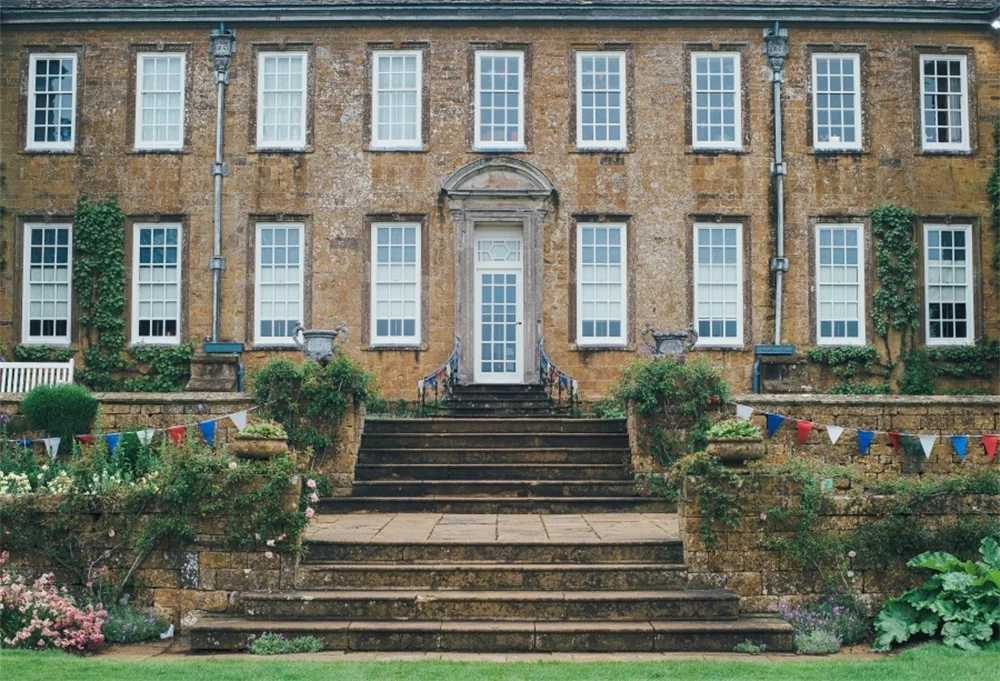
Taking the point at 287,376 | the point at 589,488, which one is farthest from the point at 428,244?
the point at 589,488

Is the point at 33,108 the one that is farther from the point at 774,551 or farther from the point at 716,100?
the point at 774,551

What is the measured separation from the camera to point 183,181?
21.1 m

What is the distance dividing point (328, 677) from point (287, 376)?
7125 millimetres

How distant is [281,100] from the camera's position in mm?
21188

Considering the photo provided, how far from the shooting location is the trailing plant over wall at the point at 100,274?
20.8 metres

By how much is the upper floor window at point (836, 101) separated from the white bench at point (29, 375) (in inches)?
513

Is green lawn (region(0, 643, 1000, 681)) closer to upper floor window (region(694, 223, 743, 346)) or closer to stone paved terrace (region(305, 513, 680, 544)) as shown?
stone paved terrace (region(305, 513, 680, 544))

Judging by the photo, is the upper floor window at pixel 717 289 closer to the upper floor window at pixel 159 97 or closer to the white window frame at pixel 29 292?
the upper floor window at pixel 159 97

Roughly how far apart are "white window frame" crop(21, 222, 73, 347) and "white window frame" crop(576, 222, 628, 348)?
8.65 m

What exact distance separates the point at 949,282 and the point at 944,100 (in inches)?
126

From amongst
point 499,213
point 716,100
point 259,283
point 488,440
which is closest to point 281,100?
point 259,283

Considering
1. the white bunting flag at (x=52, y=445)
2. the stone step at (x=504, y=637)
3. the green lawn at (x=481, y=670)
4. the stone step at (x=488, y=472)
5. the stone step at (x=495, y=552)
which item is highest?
the white bunting flag at (x=52, y=445)

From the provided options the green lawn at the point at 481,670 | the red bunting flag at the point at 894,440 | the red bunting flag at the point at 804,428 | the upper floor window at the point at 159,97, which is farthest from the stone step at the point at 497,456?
the upper floor window at the point at 159,97

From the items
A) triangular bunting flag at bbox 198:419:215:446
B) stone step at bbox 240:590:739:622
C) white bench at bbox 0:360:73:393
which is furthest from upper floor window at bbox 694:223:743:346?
stone step at bbox 240:590:739:622
